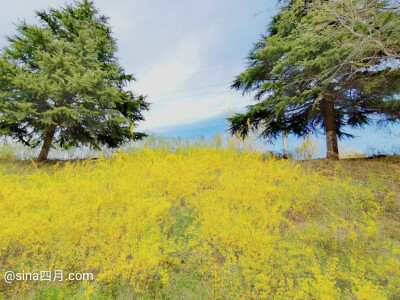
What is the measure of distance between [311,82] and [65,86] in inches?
295

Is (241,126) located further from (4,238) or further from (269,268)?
(4,238)

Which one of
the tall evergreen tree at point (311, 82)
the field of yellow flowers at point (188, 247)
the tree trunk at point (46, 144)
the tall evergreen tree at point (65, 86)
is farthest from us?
the tree trunk at point (46, 144)

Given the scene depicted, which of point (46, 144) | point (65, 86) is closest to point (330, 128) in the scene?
point (65, 86)

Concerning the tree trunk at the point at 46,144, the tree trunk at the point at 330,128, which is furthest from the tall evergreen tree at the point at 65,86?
the tree trunk at the point at 330,128

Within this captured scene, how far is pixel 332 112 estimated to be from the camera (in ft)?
22.7

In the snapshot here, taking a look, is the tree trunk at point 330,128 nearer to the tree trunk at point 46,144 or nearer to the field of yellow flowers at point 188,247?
the field of yellow flowers at point 188,247

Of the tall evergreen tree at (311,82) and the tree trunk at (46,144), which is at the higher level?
the tall evergreen tree at (311,82)

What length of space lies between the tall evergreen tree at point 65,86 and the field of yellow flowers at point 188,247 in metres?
4.49

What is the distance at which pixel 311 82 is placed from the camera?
20.5ft

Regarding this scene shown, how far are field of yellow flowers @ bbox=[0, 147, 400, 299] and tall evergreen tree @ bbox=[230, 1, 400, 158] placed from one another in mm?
3826

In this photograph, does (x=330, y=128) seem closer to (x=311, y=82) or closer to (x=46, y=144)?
(x=311, y=82)

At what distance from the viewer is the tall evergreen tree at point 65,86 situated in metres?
6.68

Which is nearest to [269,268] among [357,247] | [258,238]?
[258,238]

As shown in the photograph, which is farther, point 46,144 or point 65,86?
point 46,144
